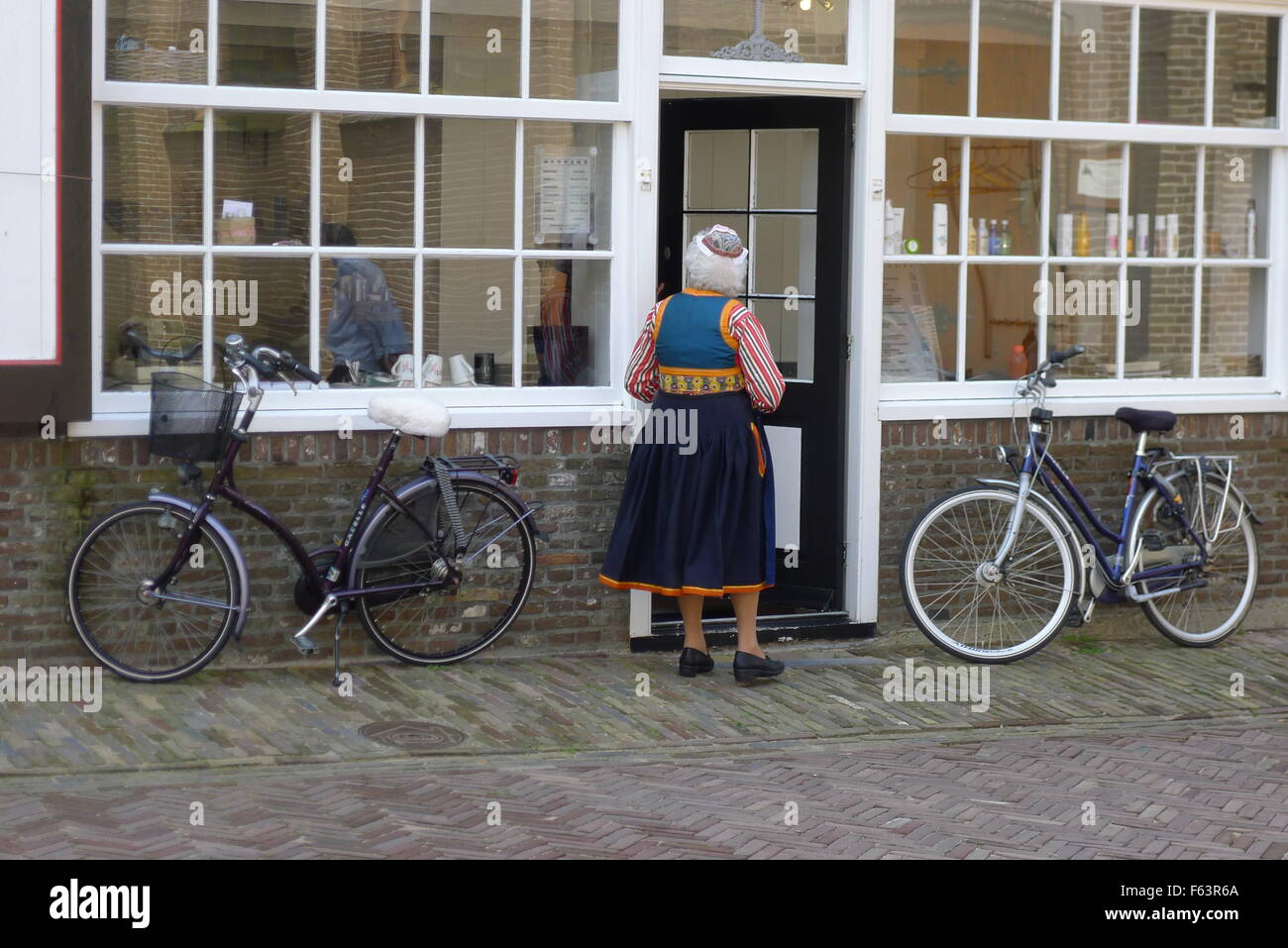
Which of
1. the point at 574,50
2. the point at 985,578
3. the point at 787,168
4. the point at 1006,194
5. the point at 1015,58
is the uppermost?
the point at 1015,58

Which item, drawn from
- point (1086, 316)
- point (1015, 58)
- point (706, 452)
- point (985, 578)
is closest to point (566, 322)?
point (706, 452)

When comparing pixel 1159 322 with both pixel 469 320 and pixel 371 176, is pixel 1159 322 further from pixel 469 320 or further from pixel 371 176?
pixel 371 176

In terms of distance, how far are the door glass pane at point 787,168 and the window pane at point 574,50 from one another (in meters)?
0.99

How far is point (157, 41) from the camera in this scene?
23.7 feet

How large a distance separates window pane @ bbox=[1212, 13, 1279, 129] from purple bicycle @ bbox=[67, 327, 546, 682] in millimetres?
4391

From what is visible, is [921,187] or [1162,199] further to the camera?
[1162,199]

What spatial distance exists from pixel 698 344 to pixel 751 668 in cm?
144

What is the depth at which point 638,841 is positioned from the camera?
544 cm

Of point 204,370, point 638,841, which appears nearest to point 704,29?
point 204,370

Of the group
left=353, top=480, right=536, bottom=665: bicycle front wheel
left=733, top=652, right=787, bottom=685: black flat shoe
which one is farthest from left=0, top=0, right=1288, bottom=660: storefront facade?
left=733, top=652, right=787, bottom=685: black flat shoe

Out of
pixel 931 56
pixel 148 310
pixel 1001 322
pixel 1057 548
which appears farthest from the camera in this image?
pixel 1001 322

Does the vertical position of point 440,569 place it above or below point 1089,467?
below

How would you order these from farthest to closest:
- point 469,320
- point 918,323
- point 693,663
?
point 918,323 < point 469,320 < point 693,663

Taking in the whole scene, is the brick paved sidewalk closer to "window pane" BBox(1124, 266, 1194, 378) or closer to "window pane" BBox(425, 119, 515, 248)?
"window pane" BBox(1124, 266, 1194, 378)
